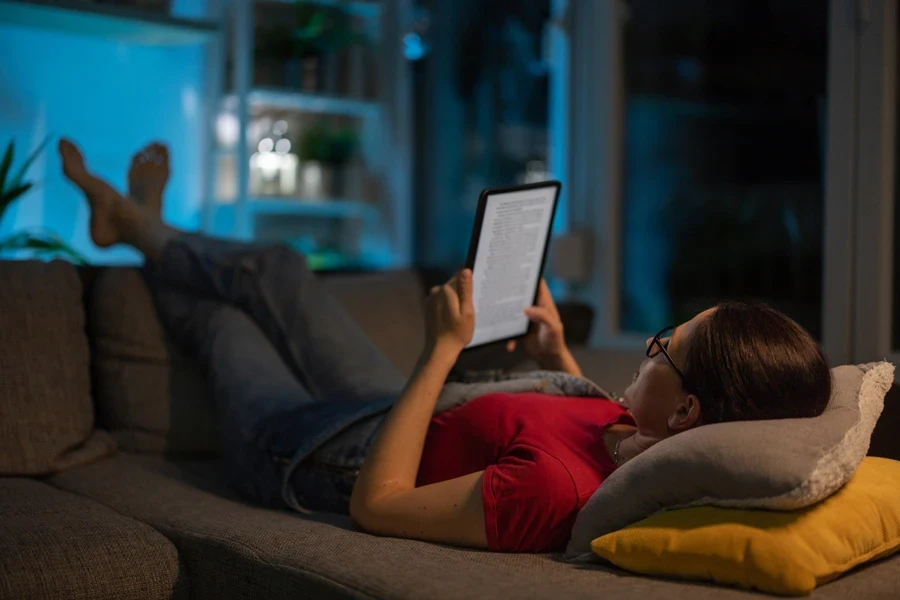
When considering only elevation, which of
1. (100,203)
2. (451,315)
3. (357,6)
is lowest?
(451,315)

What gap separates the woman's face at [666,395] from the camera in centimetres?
129

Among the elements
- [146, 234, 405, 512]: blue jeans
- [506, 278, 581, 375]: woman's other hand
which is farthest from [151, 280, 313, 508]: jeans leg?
[506, 278, 581, 375]: woman's other hand

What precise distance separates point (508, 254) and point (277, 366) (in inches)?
22.7

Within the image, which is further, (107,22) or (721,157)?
(107,22)

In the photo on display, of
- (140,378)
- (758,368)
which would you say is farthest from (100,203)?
(758,368)

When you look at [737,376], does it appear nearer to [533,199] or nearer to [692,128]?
[533,199]

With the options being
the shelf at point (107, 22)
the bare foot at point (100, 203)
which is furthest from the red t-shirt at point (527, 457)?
the shelf at point (107, 22)

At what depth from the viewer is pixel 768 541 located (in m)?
1.08

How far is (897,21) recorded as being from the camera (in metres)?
2.48

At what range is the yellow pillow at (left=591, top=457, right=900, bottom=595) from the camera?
42.1 inches

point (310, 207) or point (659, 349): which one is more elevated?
point (310, 207)

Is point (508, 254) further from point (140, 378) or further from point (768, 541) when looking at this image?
point (140, 378)

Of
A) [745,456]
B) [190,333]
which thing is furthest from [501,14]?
[745,456]

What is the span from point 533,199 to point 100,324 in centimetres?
101
